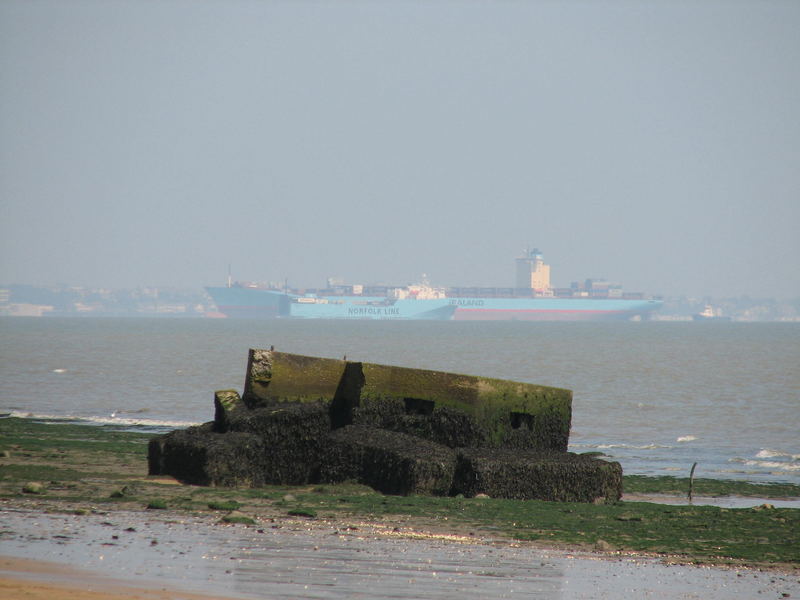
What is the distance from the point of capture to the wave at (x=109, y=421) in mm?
20966

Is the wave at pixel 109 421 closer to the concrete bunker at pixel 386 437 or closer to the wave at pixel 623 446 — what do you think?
the wave at pixel 623 446

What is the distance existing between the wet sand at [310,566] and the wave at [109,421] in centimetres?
1358

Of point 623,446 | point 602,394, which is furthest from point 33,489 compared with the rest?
point 602,394

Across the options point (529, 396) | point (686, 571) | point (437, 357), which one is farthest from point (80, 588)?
point (437, 357)

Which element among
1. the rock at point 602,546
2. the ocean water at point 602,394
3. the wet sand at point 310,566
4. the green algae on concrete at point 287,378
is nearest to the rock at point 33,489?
the wet sand at point 310,566

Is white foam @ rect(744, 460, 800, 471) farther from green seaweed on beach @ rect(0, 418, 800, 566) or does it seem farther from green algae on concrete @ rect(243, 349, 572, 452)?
green algae on concrete @ rect(243, 349, 572, 452)

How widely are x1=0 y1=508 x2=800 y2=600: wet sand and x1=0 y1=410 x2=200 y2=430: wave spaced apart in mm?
13581

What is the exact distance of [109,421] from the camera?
22016mm

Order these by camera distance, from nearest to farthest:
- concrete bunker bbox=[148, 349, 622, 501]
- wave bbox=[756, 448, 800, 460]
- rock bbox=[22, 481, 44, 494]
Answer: rock bbox=[22, 481, 44, 494]
concrete bunker bbox=[148, 349, 622, 501]
wave bbox=[756, 448, 800, 460]

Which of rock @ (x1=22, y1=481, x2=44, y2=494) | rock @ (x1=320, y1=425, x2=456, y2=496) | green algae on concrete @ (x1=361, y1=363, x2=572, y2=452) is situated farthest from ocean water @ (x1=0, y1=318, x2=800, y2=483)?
rock @ (x1=22, y1=481, x2=44, y2=494)

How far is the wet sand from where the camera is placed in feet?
18.2

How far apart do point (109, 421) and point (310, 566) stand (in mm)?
16855

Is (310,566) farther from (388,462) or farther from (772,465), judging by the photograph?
(772,465)

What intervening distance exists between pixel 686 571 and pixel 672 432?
59.0 ft
